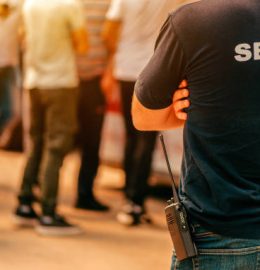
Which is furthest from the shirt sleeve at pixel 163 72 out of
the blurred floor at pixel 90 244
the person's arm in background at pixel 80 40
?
the person's arm in background at pixel 80 40

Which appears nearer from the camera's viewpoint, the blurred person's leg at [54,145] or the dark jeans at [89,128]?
the blurred person's leg at [54,145]

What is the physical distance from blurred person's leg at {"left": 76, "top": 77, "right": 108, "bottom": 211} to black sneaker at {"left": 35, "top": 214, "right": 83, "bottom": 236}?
69 cm

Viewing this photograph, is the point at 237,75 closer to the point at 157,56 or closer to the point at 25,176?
the point at 157,56

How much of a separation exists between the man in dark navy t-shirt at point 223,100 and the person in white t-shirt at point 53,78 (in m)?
3.01

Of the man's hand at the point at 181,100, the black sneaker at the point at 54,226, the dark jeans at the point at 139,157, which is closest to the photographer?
the man's hand at the point at 181,100

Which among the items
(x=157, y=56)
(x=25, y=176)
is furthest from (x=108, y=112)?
(x=157, y=56)

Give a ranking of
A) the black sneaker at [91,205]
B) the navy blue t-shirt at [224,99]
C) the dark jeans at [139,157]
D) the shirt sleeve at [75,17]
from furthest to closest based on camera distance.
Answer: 1. the black sneaker at [91,205]
2. the dark jeans at [139,157]
3. the shirt sleeve at [75,17]
4. the navy blue t-shirt at [224,99]

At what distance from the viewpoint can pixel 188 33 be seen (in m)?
2.22

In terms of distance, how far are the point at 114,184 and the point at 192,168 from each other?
4.96 metres

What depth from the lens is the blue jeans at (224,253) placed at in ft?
7.30

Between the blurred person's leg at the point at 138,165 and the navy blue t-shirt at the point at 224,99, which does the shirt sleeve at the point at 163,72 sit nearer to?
the navy blue t-shirt at the point at 224,99

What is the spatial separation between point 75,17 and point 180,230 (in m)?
3.13

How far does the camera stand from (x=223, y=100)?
7.32 feet

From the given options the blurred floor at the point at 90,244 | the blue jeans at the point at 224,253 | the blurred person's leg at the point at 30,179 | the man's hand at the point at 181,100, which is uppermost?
the man's hand at the point at 181,100
